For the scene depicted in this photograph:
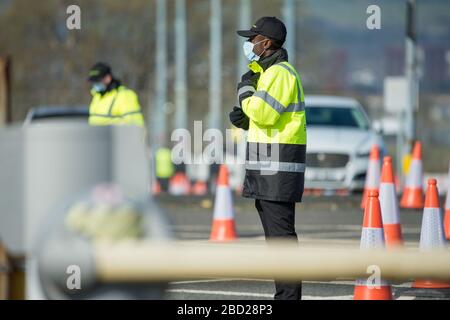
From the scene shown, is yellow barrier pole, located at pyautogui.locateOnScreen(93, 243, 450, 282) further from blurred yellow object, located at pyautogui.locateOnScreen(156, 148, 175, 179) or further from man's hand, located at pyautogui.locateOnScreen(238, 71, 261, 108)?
blurred yellow object, located at pyautogui.locateOnScreen(156, 148, 175, 179)

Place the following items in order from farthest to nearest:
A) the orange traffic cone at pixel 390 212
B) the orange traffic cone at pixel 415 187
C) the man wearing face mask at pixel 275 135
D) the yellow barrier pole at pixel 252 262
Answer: the orange traffic cone at pixel 415 187 < the orange traffic cone at pixel 390 212 < the man wearing face mask at pixel 275 135 < the yellow barrier pole at pixel 252 262

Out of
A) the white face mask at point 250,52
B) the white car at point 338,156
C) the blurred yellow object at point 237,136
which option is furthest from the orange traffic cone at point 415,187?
the white face mask at point 250,52

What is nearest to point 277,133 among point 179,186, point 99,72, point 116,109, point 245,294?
point 245,294

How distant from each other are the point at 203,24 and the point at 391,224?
216 ft

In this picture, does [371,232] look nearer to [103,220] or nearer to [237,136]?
[103,220]

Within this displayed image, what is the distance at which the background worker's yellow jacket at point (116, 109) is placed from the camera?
14375mm

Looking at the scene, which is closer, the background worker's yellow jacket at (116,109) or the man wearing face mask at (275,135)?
the man wearing face mask at (275,135)

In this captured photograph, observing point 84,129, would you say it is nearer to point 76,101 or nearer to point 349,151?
point 349,151

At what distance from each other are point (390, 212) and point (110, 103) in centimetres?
381

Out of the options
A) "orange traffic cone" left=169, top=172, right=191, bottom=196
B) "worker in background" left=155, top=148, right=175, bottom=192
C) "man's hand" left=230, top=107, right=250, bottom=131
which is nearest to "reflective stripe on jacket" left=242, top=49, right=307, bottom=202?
"man's hand" left=230, top=107, right=250, bottom=131

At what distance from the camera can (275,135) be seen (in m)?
8.62

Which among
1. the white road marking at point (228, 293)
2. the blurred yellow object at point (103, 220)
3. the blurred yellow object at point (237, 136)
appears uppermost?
the blurred yellow object at point (103, 220)

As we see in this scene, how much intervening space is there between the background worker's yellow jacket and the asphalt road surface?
3.89ft

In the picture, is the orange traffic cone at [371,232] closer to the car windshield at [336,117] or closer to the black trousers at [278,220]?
the black trousers at [278,220]
